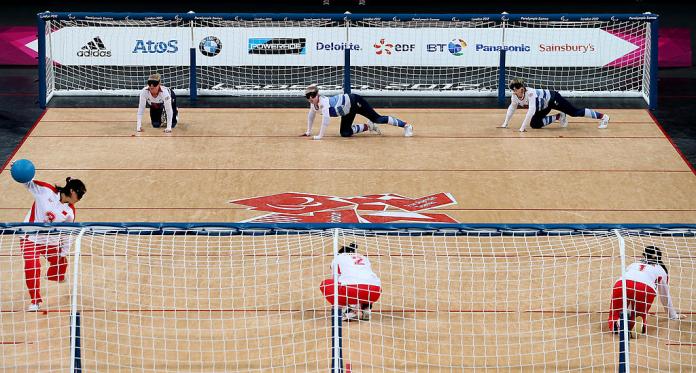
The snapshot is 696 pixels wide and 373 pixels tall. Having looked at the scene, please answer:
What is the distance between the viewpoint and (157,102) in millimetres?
22000

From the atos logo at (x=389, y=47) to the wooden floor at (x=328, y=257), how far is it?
1.88 metres

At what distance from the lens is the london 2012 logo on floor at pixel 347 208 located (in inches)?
676

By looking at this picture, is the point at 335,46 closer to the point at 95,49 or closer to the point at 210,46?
the point at 210,46

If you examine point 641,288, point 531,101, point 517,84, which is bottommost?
point 641,288

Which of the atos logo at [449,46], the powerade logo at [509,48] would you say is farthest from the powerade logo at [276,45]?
the powerade logo at [509,48]

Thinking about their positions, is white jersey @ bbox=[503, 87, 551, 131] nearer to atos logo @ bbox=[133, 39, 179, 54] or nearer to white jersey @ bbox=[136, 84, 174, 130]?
white jersey @ bbox=[136, 84, 174, 130]

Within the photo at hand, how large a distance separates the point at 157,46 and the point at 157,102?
318 cm

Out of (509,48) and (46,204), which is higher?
(509,48)

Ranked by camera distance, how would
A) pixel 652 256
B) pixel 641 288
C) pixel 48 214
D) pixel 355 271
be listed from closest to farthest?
pixel 641 288 → pixel 652 256 → pixel 355 271 → pixel 48 214

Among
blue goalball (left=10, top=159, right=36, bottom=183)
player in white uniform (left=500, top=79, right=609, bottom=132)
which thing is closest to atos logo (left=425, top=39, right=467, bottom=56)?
player in white uniform (left=500, top=79, right=609, bottom=132)

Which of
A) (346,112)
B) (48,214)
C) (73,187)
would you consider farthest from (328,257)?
(346,112)

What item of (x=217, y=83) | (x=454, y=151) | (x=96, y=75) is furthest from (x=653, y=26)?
(x=96, y=75)

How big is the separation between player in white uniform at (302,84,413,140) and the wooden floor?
0.31 m

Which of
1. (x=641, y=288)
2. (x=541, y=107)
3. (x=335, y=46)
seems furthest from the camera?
(x=335, y=46)
